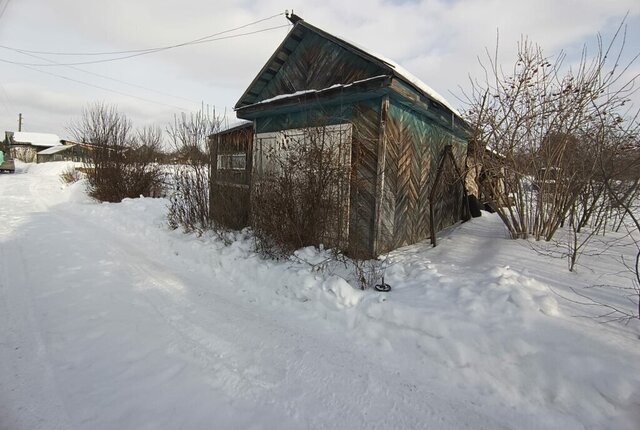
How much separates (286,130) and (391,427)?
5.97 metres

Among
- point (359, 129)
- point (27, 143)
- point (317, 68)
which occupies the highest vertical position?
point (27, 143)

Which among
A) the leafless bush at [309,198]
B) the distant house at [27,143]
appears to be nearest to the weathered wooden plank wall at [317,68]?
the leafless bush at [309,198]

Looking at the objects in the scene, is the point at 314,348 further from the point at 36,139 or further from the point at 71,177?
the point at 36,139

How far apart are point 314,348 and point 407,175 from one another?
4230 millimetres

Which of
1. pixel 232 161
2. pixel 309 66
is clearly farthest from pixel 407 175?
pixel 232 161

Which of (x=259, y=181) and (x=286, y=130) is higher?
(x=286, y=130)

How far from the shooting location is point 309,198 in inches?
198

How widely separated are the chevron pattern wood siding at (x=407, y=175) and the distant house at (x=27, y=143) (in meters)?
62.9

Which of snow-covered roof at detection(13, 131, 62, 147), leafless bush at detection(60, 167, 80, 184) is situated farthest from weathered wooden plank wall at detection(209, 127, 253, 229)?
snow-covered roof at detection(13, 131, 62, 147)

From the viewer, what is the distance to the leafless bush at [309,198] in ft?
16.5

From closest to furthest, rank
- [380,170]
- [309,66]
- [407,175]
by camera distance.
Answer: [380,170], [407,175], [309,66]

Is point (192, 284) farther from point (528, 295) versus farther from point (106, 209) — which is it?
point (106, 209)

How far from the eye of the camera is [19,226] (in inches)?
311

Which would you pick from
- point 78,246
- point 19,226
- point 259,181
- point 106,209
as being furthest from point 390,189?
point 106,209
